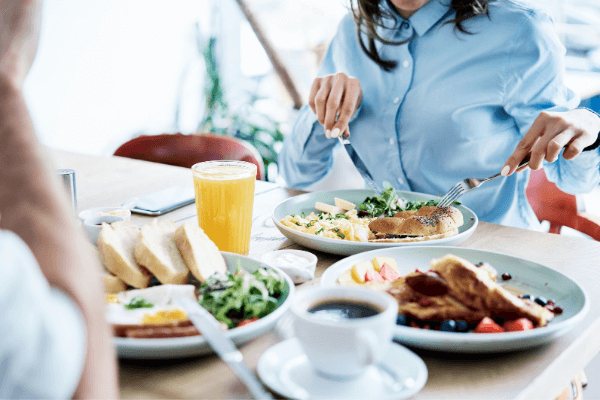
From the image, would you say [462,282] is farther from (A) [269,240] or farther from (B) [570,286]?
(A) [269,240]

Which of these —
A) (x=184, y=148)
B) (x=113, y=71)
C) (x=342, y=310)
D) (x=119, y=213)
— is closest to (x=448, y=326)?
(x=342, y=310)

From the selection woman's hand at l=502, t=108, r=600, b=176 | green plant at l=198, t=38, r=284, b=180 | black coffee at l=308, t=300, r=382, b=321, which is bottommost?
green plant at l=198, t=38, r=284, b=180

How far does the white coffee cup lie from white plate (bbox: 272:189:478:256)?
1.48 ft

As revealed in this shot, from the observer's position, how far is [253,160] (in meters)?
2.04

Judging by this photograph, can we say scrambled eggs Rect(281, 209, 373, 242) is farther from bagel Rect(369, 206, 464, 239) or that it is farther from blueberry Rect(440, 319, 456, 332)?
blueberry Rect(440, 319, 456, 332)

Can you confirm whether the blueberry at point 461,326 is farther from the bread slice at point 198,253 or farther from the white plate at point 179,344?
the bread slice at point 198,253

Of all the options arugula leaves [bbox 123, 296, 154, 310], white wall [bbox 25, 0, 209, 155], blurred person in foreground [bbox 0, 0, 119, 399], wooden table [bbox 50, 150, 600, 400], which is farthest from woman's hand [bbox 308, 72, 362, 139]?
white wall [bbox 25, 0, 209, 155]

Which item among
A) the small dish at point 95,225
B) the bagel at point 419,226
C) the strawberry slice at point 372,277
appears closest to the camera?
the strawberry slice at point 372,277

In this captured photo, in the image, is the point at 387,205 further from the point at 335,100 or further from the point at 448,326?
Answer: the point at 448,326

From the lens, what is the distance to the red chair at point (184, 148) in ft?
7.02

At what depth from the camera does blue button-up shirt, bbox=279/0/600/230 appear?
165 centimetres

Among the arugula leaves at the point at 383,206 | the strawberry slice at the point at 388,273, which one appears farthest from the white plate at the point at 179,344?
the arugula leaves at the point at 383,206

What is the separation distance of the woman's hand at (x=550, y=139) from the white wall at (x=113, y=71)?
2822 mm

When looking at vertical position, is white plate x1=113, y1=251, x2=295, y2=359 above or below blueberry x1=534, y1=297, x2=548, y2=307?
above
